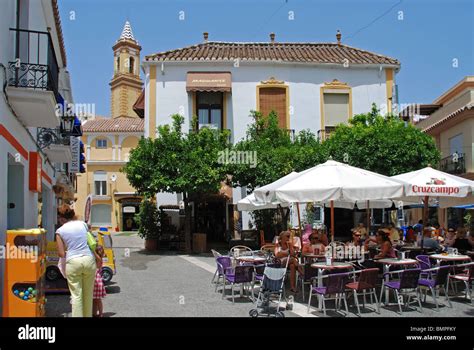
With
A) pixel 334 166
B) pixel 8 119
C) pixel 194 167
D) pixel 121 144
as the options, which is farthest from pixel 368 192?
pixel 121 144

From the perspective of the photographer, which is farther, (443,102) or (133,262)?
(443,102)

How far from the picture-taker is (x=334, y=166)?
32.4 ft

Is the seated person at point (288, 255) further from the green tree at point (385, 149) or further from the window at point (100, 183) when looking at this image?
the window at point (100, 183)

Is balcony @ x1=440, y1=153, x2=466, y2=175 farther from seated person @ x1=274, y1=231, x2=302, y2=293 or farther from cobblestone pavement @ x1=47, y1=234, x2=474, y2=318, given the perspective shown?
seated person @ x1=274, y1=231, x2=302, y2=293

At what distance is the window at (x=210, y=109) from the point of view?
23.5m

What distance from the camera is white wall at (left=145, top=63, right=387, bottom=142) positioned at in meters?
23.2

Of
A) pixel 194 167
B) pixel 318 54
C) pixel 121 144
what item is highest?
pixel 318 54

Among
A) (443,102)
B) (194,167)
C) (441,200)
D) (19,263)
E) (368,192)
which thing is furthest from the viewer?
(443,102)

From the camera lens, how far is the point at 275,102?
2384 centimetres

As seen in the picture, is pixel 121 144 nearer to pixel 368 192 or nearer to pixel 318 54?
pixel 318 54

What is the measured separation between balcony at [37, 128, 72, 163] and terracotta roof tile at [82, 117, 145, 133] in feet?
85.9

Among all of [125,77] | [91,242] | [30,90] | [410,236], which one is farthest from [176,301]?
[125,77]
